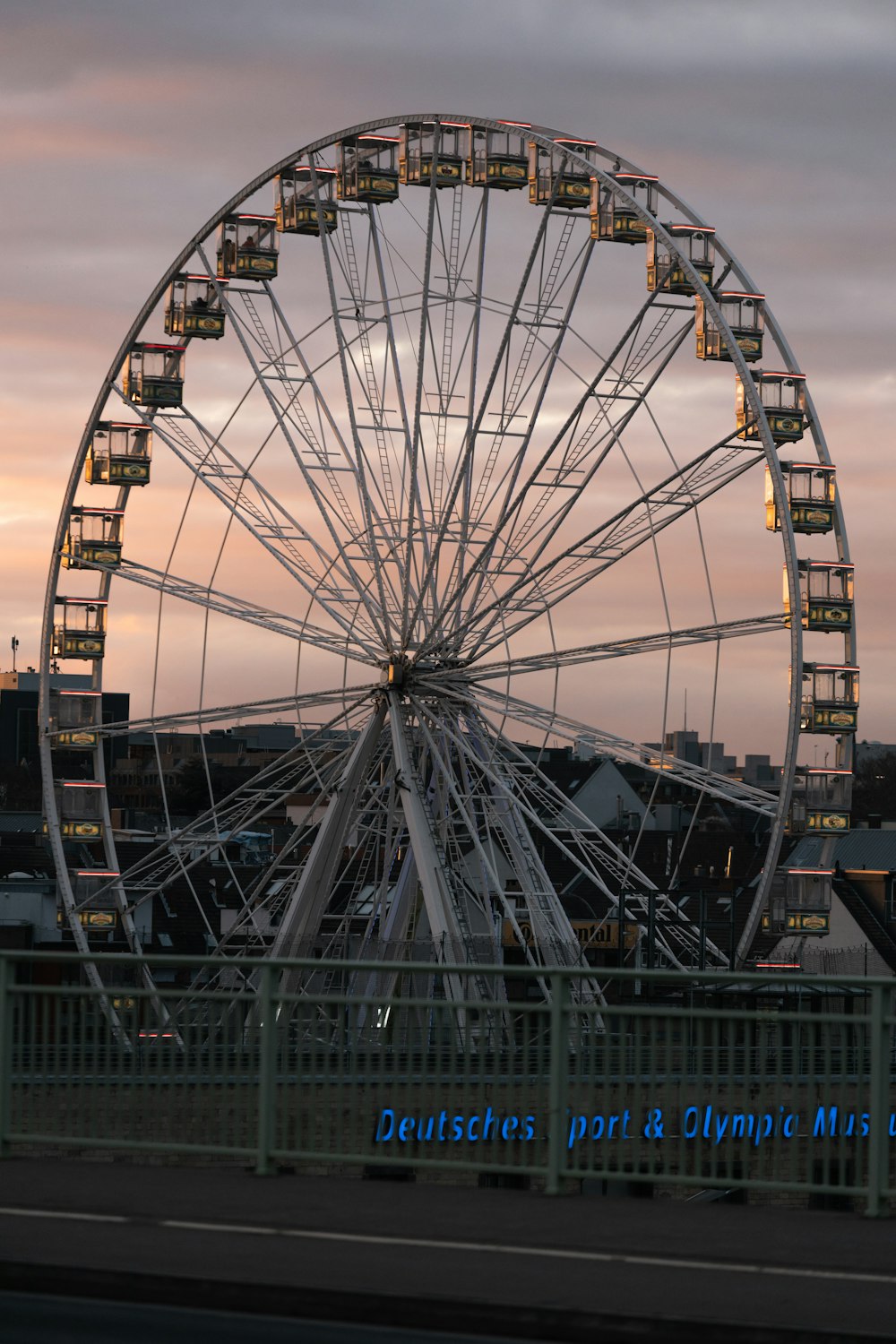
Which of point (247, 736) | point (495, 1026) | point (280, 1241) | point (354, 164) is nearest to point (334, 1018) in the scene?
point (495, 1026)

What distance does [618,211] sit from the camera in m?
38.7

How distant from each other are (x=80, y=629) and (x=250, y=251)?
779 cm

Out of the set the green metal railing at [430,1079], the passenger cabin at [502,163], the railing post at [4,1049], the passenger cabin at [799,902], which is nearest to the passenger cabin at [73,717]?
the passenger cabin at [502,163]

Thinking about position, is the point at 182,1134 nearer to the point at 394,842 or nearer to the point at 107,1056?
the point at 107,1056

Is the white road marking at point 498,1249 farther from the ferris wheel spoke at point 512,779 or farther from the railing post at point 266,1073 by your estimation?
the ferris wheel spoke at point 512,779

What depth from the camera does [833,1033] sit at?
14.0 m

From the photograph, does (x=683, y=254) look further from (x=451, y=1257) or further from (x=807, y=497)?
(x=451, y=1257)

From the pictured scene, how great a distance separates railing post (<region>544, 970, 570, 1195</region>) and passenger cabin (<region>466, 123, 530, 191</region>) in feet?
88.0

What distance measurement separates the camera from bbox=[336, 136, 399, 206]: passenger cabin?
133ft

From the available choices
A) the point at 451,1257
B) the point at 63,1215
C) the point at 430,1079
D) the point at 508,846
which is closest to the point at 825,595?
the point at 508,846

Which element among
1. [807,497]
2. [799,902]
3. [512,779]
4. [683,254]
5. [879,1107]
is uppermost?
[683,254]

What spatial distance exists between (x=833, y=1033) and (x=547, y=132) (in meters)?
26.9

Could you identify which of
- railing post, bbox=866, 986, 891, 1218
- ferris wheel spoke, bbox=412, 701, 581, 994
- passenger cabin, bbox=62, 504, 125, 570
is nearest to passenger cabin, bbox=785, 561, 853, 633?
ferris wheel spoke, bbox=412, 701, 581, 994

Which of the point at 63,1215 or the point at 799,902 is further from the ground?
the point at 799,902
